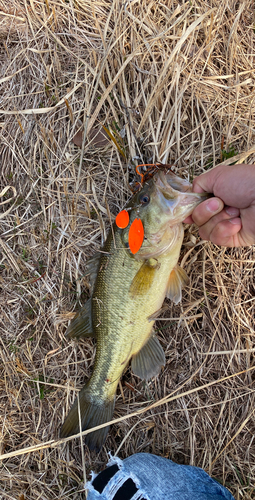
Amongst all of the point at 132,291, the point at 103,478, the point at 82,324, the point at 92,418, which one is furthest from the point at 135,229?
the point at 103,478

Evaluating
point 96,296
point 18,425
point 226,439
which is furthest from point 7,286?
point 226,439

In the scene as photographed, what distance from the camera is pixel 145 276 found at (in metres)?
2.07

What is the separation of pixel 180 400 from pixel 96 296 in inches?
45.4

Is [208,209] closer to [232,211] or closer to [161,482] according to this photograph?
[232,211]

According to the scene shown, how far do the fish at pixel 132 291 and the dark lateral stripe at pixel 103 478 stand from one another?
19cm

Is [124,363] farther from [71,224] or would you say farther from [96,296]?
[71,224]

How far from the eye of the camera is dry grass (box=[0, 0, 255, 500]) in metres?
2.42

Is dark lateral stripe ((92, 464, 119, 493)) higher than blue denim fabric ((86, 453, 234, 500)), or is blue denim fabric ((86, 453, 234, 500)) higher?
dark lateral stripe ((92, 464, 119, 493))

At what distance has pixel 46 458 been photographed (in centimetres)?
258

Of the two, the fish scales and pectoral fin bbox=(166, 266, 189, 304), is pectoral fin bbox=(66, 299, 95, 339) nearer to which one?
the fish scales

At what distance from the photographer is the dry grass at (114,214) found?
242 centimetres

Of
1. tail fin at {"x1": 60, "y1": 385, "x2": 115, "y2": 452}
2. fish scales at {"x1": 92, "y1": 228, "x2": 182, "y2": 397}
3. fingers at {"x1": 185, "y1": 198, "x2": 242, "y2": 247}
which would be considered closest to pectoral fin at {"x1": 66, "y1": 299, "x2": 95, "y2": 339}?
fish scales at {"x1": 92, "y1": 228, "x2": 182, "y2": 397}

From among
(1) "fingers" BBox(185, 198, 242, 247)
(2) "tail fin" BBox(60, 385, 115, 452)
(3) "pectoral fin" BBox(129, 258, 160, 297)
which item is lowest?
(2) "tail fin" BBox(60, 385, 115, 452)

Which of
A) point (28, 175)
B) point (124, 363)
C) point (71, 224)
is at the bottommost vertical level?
point (124, 363)
